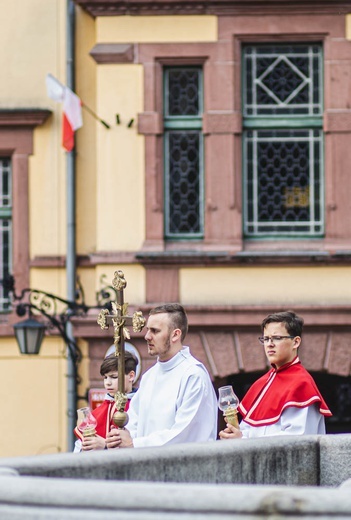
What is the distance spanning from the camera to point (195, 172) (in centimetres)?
1833

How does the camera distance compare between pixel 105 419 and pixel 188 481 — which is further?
pixel 105 419

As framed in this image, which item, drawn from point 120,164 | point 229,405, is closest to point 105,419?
point 229,405

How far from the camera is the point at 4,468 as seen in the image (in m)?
5.21

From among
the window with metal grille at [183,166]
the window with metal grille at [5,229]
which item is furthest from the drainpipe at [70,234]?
the window with metal grille at [183,166]

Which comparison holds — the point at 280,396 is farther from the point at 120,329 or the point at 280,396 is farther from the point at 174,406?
the point at 120,329

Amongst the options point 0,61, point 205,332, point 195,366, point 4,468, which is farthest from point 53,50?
point 4,468

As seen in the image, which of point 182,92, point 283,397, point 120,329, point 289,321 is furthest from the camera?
point 182,92

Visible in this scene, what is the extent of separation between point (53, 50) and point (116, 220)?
2.08m

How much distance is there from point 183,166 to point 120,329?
381 inches

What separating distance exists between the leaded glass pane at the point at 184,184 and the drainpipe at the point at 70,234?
1.03 m

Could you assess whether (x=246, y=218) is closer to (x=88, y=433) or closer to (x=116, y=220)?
(x=116, y=220)

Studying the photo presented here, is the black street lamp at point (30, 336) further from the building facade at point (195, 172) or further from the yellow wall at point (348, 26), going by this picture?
the yellow wall at point (348, 26)

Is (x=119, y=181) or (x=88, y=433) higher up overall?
(x=119, y=181)

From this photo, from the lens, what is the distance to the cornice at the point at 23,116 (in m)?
18.5
